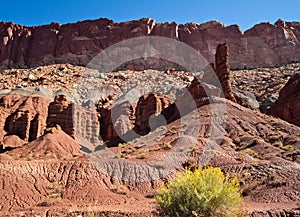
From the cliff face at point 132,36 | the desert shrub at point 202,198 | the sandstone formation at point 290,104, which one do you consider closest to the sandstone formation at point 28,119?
the sandstone formation at point 290,104

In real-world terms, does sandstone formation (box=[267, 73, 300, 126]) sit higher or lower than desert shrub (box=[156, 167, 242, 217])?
higher

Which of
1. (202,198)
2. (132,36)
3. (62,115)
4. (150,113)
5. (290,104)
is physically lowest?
(202,198)

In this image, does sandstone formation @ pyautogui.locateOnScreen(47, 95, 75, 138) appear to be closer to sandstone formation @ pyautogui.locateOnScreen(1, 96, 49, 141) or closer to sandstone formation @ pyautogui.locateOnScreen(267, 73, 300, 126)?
sandstone formation @ pyautogui.locateOnScreen(1, 96, 49, 141)

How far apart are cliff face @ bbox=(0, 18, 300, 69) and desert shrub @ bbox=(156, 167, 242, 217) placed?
97.5 m

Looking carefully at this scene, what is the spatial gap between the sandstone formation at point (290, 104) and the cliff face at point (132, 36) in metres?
66.8

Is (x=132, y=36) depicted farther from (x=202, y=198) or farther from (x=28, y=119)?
(x=202, y=198)

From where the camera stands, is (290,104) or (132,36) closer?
(290,104)

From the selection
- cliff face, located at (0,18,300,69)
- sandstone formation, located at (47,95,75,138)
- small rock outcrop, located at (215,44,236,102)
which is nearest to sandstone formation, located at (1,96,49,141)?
sandstone formation, located at (47,95,75,138)

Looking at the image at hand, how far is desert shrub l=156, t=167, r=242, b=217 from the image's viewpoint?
1313cm

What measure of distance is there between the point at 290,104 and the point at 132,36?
87.0 meters

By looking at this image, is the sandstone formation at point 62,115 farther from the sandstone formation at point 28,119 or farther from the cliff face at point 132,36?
the cliff face at point 132,36

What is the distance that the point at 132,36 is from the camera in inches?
4843

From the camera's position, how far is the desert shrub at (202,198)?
13133mm

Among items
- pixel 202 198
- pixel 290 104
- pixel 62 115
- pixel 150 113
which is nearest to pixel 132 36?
pixel 62 115
